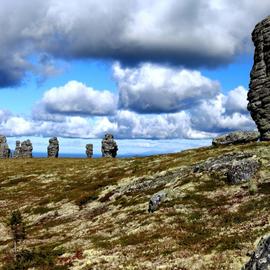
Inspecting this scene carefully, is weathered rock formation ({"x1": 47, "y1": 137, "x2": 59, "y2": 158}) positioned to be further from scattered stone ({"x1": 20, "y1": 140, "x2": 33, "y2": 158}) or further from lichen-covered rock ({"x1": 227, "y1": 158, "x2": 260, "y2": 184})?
lichen-covered rock ({"x1": 227, "y1": 158, "x2": 260, "y2": 184})

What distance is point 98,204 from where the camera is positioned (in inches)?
2336

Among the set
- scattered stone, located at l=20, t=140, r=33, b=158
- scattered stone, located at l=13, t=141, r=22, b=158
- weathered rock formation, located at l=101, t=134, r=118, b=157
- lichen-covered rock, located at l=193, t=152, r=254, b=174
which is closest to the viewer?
lichen-covered rock, located at l=193, t=152, r=254, b=174

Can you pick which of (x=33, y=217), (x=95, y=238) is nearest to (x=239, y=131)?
(x=33, y=217)

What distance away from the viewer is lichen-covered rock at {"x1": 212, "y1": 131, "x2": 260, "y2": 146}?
8981 cm

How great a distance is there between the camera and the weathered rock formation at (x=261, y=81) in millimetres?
80094

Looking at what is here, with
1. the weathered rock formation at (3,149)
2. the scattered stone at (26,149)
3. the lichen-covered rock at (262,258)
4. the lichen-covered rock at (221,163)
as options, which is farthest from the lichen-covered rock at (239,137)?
the weathered rock formation at (3,149)

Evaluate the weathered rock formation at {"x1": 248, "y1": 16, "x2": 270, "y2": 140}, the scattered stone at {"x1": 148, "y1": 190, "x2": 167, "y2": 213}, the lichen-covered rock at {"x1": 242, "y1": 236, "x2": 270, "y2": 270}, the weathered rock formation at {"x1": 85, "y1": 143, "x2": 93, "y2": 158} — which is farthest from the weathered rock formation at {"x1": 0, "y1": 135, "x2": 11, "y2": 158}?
the lichen-covered rock at {"x1": 242, "y1": 236, "x2": 270, "y2": 270}

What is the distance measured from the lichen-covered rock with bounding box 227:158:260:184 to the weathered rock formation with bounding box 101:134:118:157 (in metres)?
117

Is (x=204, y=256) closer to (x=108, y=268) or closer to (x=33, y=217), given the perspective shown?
(x=108, y=268)

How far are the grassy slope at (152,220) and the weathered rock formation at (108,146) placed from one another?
89.3 metres

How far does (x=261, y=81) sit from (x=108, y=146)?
92786 millimetres

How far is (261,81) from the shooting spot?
81.9 m

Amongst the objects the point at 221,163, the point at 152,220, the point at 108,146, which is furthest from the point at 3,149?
the point at 152,220

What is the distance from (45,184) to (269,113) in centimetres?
4598
